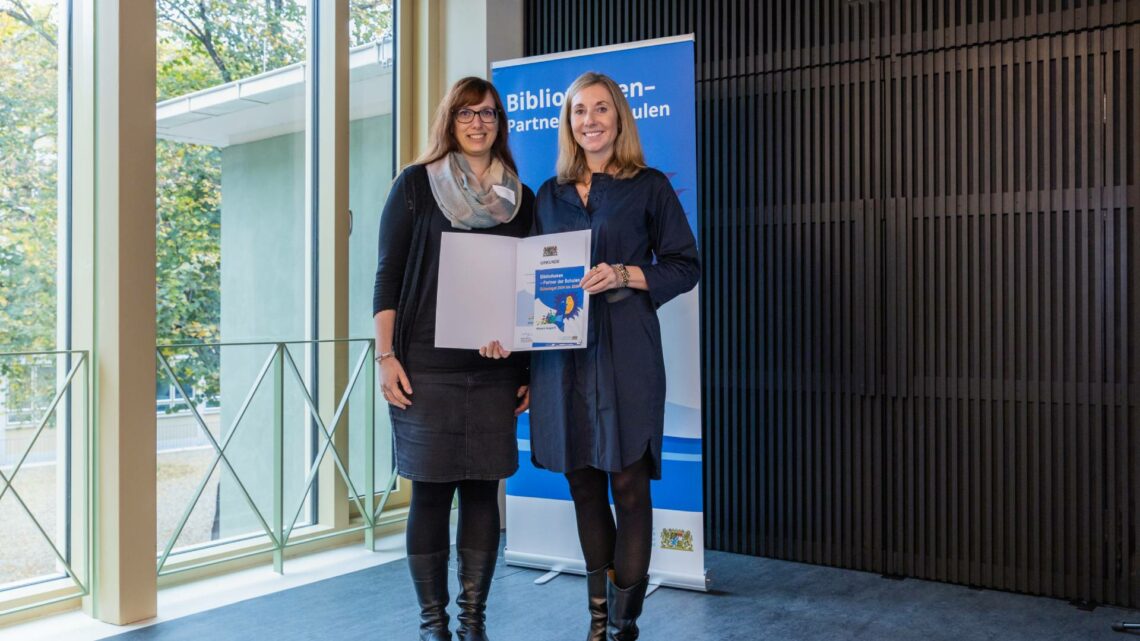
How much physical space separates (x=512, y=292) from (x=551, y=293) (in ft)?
0.39

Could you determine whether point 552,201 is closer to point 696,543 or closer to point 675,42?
point 675,42

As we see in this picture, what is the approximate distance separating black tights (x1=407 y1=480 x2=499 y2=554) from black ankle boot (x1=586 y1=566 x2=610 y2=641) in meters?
0.28

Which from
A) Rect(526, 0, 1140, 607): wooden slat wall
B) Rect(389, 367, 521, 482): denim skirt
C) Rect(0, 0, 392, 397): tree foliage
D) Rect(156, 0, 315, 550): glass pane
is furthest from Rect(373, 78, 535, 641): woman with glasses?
Rect(526, 0, 1140, 607): wooden slat wall

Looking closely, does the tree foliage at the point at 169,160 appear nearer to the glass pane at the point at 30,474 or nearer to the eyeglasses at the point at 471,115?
the glass pane at the point at 30,474

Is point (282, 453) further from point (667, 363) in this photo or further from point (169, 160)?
point (667, 363)

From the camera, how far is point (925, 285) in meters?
3.40

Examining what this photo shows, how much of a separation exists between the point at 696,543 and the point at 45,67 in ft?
8.73

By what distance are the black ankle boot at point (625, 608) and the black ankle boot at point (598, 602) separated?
0.04m

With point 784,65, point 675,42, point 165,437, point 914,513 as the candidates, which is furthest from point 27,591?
point 784,65

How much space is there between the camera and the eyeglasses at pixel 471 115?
2.33 metres

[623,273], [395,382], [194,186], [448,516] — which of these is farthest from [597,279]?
[194,186]

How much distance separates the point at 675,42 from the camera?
3293mm

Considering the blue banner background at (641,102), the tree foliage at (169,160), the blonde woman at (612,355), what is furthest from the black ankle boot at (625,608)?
the tree foliage at (169,160)

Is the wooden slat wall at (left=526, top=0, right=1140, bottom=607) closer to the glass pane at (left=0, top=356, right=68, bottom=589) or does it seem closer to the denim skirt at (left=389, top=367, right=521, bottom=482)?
the denim skirt at (left=389, top=367, right=521, bottom=482)
